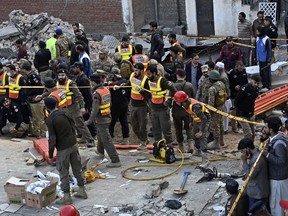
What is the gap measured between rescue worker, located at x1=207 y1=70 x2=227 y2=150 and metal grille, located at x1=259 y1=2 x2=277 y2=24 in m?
6.91

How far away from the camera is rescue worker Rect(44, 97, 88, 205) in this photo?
1094cm

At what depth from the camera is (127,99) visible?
14961 mm

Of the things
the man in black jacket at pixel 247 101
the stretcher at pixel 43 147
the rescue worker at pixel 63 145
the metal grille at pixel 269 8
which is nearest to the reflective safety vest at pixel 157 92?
the man in black jacket at pixel 247 101

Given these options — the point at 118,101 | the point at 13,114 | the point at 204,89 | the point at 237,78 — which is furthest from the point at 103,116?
the point at 237,78

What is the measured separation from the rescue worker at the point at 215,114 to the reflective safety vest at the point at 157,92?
965 millimetres

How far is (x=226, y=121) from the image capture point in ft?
49.3

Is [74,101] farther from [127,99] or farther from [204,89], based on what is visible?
[204,89]

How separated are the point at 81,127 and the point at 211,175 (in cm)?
383

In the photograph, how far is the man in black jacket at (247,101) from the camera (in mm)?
13258

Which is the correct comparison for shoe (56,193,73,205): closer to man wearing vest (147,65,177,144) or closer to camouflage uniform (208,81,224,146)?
man wearing vest (147,65,177,144)

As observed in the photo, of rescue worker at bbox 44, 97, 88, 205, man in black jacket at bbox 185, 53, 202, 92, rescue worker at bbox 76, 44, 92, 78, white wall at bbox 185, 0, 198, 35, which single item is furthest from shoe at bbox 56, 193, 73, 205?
white wall at bbox 185, 0, 198, 35

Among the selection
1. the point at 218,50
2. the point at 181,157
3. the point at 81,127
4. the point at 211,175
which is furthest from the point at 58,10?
the point at 211,175

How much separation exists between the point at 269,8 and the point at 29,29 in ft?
25.8

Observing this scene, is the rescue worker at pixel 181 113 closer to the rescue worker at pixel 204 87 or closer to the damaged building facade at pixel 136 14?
the rescue worker at pixel 204 87
